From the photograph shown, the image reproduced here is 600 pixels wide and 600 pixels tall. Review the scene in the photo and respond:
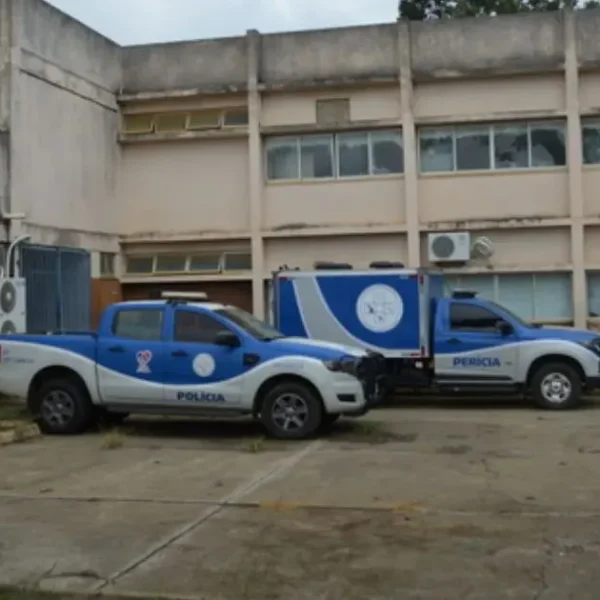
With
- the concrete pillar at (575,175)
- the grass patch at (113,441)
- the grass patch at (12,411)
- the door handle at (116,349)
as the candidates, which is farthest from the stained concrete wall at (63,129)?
the concrete pillar at (575,175)

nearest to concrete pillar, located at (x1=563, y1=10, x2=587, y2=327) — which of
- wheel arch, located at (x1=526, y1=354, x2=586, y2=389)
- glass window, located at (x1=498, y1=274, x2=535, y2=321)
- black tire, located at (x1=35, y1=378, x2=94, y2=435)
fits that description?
glass window, located at (x1=498, y1=274, x2=535, y2=321)

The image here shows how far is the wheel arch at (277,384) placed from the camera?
12.4 metres

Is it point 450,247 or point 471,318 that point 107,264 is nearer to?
point 450,247

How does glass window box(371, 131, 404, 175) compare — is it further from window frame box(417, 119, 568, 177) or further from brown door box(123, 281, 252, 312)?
brown door box(123, 281, 252, 312)

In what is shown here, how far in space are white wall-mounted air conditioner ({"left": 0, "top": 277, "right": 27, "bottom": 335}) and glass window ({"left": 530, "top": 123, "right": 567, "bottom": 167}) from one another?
1169 cm

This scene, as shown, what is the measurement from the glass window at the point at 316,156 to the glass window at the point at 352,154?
238 mm

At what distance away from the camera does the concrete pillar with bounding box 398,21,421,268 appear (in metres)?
21.5

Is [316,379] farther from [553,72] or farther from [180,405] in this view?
[553,72]

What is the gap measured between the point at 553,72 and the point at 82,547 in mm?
17442

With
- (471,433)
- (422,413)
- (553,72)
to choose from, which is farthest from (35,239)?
(553,72)

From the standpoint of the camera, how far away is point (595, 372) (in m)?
15.9

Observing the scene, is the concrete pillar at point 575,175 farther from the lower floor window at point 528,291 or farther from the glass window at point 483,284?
the glass window at point 483,284

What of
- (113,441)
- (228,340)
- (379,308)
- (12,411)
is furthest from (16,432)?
(379,308)

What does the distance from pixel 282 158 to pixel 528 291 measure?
6535mm
